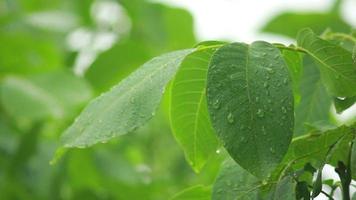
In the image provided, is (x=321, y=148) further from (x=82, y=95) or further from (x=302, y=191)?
(x=82, y=95)

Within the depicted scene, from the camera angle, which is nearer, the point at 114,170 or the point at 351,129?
the point at 351,129

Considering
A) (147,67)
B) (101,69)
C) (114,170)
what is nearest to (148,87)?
(147,67)

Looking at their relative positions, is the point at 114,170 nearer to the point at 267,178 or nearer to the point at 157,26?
the point at 157,26

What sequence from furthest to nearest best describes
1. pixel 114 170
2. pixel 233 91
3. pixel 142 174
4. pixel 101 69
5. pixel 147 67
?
pixel 142 174 → pixel 114 170 → pixel 101 69 → pixel 147 67 → pixel 233 91

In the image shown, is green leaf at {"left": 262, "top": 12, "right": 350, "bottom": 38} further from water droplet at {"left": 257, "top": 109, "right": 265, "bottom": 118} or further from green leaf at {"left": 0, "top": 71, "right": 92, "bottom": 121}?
water droplet at {"left": 257, "top": 109, "right": 265, "bottom": 118}

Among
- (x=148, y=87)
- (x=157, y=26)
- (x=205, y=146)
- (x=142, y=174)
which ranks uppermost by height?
(x=148, y=87)

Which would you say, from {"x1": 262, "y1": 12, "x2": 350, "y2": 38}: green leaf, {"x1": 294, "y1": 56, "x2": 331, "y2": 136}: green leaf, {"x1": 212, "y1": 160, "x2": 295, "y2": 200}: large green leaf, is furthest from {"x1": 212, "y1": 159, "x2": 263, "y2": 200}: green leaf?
{"x1": 262, "y1": 12, "x2": 350, "y2": 38}: green leaf

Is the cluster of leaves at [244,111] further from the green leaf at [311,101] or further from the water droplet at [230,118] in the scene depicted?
the green leaf at [311,101]
